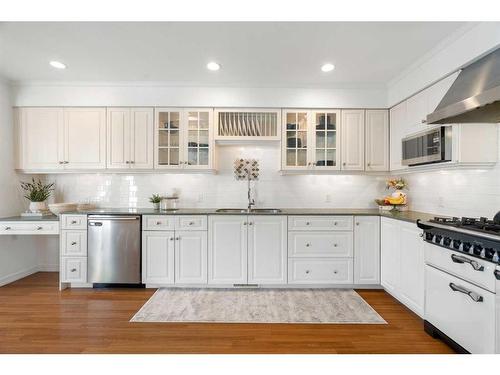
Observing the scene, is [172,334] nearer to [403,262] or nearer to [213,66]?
[403,262]

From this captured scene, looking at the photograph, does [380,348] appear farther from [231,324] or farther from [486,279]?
[231,324]

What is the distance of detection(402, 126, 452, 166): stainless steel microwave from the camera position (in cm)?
268

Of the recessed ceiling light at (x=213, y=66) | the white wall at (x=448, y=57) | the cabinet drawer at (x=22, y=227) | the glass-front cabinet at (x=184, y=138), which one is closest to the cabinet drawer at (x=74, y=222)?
the cabinet drawer at (x=22, y=227)

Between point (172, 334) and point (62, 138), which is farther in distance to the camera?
point (62, 138)

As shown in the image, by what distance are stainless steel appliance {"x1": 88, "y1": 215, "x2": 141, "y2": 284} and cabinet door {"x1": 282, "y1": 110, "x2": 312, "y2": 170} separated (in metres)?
2.01

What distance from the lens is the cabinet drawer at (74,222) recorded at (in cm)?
340

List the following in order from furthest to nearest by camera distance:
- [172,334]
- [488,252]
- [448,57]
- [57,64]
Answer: [57,64]
[448,57]
[172,334]
[488,252]

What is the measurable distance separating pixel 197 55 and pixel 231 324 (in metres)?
2.63

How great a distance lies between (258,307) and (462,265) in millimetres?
1806

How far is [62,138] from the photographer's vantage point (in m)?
3.70

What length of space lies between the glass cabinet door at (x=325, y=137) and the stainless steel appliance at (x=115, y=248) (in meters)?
2.39

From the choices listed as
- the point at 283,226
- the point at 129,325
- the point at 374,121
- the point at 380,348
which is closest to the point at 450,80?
the point at 374,121

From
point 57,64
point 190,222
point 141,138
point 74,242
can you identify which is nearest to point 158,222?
point 190,222

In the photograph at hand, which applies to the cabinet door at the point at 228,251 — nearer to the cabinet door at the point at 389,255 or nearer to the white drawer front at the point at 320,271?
the white drawer front at the point at 320,271
